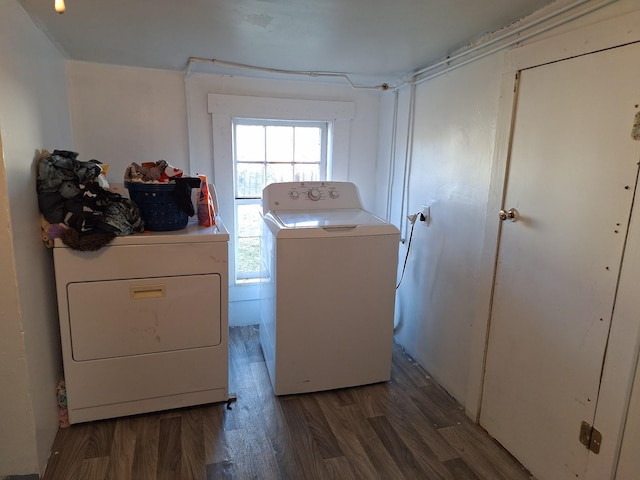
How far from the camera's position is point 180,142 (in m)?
2.68

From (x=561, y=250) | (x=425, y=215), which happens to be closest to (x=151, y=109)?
(x=425, y=215)

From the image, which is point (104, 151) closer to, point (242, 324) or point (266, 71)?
point (266, 71)

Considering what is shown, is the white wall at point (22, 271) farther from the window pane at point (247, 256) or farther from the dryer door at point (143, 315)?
the window pane at point (247, 256)

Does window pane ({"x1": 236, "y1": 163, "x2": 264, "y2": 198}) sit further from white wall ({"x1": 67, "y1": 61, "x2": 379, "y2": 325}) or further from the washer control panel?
the washer control panel

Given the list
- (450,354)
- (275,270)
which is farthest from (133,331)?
(450,354)

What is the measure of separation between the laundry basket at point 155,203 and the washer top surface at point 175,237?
0.05 m

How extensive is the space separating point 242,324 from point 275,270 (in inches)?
47.5

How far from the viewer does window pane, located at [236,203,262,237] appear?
9.71ft

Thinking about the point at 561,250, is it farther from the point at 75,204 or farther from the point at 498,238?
the point at 75,204

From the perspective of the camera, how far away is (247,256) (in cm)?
305

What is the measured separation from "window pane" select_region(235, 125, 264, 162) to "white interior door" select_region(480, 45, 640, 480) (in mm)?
1780

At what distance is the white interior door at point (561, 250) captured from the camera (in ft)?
4.26

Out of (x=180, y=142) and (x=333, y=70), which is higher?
(x=333, y=70)

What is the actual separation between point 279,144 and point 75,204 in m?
1.54
